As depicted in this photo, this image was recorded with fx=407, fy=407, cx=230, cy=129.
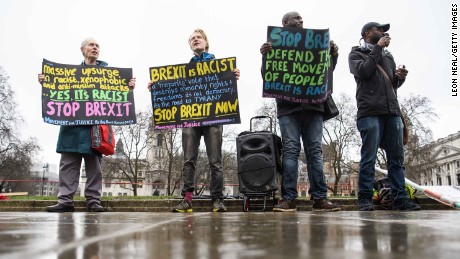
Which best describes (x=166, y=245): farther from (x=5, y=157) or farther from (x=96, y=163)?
(x=5, y=157)

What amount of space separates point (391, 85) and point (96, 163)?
383 centimetres

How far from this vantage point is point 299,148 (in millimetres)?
4793

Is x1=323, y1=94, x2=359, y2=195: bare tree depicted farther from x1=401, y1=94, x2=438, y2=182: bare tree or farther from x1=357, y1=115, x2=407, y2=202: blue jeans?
x1=357, y1=115, x2=407, y2=202: blue jeans

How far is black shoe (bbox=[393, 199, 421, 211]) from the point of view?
4.65m

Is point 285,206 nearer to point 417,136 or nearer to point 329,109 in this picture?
point 329,109

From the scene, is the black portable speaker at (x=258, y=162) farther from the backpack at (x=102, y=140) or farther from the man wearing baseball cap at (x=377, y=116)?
the backpack at (x=102, y=140)

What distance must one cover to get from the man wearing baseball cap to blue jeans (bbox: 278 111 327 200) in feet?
1.55

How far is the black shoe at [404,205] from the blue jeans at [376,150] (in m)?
0.05

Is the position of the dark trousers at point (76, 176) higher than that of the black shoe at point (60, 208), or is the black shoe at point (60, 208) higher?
the dark trousers at point (76, 176)

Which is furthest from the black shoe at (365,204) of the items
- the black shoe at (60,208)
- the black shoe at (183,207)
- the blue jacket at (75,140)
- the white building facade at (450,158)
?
the white building facade at (450,158)

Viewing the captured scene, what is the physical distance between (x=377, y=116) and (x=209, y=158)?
82.3 inches

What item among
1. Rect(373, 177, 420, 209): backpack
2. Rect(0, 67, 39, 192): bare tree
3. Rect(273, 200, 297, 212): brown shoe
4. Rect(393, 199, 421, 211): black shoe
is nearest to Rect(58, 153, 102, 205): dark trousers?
Rect(273, 200, 297, 212): brown shoe

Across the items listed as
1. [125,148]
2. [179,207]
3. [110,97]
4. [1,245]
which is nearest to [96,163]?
[110,97]

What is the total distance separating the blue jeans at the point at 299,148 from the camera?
4672 mm
